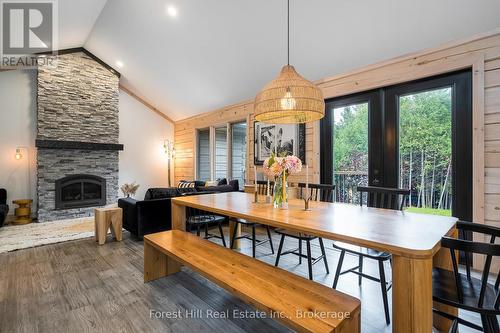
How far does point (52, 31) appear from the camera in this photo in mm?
4625

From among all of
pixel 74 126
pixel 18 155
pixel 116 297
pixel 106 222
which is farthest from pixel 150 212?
pixel 18 155

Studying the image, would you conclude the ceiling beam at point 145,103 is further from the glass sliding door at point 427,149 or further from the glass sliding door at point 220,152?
the glass sliding door at point 427,149

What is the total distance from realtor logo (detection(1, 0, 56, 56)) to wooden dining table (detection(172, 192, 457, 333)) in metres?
4.18

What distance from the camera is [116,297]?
2.23 meters

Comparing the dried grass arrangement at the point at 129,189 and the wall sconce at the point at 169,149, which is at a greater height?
the wall sconce at the point at 169,149

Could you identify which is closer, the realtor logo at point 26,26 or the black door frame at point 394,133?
the black door frame at point 394,133

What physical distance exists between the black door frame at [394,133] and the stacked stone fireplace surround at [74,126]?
5.25 metres

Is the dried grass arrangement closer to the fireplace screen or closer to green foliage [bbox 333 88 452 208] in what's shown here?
the fireplace screen

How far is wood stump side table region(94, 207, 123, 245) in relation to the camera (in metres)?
3.68

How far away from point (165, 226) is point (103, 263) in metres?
1.11

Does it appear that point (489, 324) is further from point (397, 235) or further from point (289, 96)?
point (289, 96)

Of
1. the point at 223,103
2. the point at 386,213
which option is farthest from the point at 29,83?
the point at 386,213

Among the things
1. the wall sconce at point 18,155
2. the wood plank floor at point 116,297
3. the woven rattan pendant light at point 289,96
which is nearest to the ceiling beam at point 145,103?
the wall sconce at point 18,155

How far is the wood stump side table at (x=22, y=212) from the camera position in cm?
498
